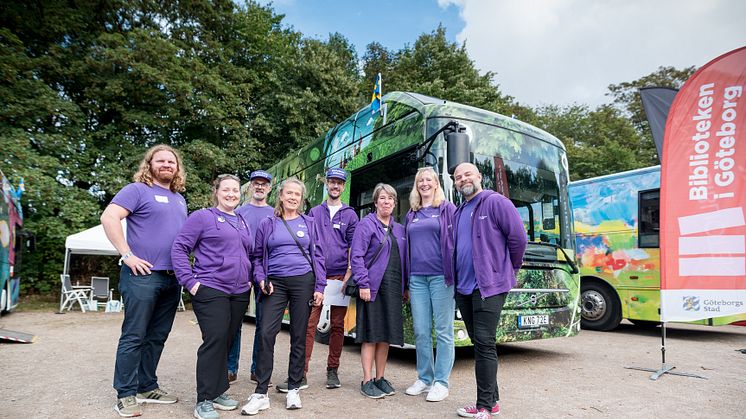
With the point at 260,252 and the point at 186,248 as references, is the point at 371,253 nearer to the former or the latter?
the point at 260,252

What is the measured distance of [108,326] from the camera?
9711 millimetres

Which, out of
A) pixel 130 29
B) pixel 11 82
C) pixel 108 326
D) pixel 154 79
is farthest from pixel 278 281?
pixel 130 29

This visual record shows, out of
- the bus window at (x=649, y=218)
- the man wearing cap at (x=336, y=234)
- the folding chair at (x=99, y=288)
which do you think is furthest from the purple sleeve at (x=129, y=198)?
the folding chair at (x=99, y=288)

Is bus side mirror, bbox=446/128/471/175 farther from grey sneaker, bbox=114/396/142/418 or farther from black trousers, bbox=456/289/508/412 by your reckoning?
grey sneaker, bbox=114/396/142/418

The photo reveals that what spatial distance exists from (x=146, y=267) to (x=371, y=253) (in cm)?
179

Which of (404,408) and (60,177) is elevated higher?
(60,177)

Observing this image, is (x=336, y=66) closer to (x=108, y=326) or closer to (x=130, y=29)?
(x=130, y=29)

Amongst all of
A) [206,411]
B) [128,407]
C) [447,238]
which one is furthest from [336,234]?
[128,407]

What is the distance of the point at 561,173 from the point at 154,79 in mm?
13523

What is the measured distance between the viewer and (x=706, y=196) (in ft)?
16.7

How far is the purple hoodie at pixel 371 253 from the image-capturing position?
4043mm

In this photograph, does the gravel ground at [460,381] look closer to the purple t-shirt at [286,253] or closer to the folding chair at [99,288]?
the purple t-shirt at [286,253]

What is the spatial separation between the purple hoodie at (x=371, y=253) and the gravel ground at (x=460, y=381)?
967 mm

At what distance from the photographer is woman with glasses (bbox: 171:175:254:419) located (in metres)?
3.32
